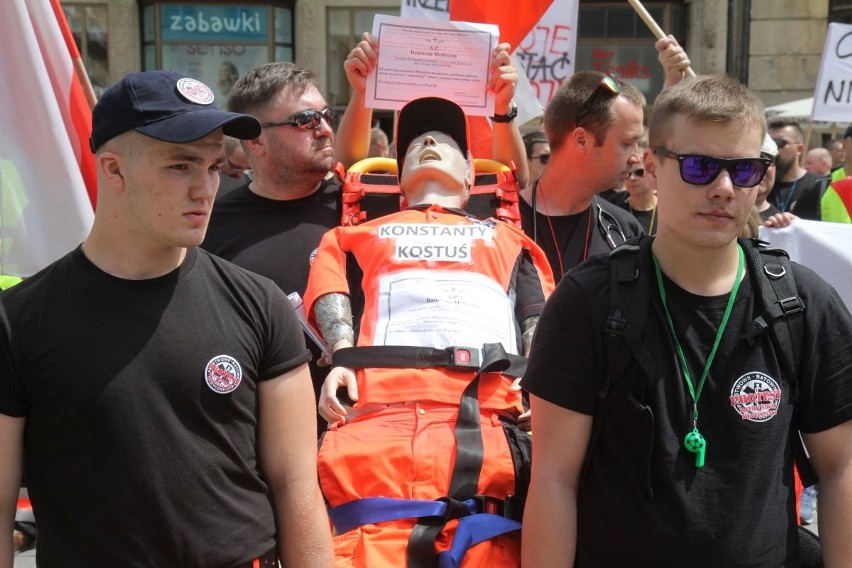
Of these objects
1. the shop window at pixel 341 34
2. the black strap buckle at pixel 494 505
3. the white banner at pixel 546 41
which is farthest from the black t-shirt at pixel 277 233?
the shop window at pixel 341 34

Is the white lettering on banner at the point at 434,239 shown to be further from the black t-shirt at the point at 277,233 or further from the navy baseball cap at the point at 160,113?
the navy baseball cap at the point at 160,113

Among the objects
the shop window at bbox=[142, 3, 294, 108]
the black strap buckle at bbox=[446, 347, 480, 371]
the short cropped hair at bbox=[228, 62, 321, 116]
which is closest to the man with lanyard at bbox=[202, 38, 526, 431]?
the short cropped hair at bbox=[228, 62, 321, 116]

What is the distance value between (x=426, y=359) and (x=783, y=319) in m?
1.17

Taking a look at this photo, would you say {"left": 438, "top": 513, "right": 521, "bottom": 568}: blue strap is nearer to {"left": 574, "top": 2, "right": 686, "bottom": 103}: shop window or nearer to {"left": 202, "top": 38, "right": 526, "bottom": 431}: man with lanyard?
{"left": 202, "top": 38, "right": 526, "bottom": 431}: man with lanyard

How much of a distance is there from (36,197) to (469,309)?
1.73 meters

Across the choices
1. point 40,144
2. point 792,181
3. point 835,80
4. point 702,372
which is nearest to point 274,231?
point 40,144

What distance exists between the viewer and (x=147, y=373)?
7.23ft

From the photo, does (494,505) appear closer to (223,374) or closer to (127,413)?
(223,374)

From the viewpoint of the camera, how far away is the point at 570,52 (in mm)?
6242

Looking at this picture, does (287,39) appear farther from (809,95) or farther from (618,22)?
(809,95)

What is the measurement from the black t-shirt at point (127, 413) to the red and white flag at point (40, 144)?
5.38 feet

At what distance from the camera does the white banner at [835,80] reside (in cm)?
848

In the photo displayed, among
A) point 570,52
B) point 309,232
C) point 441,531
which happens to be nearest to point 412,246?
point 309,232

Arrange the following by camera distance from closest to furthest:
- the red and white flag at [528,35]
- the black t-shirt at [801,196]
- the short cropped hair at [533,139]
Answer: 1. the red and white flag at [528,35]
2. the short cropped hair at [533,139]
3. the black t-shirt at [801,196]
